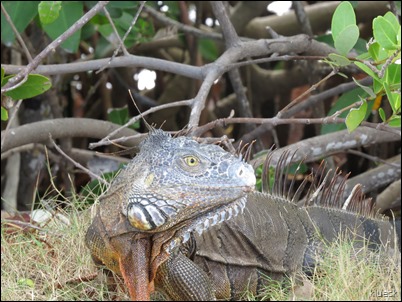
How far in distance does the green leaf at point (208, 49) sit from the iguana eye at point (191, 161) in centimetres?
279

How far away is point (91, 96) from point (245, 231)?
333 cm

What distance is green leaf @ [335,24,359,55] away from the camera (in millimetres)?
2641

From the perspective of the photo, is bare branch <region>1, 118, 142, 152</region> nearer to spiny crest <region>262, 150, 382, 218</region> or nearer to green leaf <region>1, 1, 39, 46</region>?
green leaf <region>1, 1, 39, 46</region>

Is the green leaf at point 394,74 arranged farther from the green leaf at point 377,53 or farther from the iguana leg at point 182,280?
the iguana leg at point 182,280

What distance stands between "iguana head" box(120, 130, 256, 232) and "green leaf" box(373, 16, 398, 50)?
23.0 inches

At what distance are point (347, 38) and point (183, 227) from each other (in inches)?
32.2

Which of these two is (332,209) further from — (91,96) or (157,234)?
(91,96)

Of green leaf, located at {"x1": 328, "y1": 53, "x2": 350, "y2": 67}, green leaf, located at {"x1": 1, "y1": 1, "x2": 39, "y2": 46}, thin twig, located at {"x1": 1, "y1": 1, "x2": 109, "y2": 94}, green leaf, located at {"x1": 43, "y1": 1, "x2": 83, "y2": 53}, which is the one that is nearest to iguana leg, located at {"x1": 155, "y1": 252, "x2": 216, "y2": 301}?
green leaf, located at {"x1": 328, "y1": 53, "x2": 350, "y2": 67}

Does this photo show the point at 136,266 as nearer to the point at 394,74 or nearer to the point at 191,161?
the point at 191,161

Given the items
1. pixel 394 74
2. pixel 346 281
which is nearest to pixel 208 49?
pixel 394 74

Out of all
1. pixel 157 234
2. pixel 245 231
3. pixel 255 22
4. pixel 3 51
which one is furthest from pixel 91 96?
pixel 157 234

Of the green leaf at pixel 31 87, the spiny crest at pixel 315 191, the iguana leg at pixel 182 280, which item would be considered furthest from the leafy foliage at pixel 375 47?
the green leaf at pixel 31 87

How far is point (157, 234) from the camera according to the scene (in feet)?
7.90

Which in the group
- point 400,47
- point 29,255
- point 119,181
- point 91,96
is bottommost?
point 91,96
